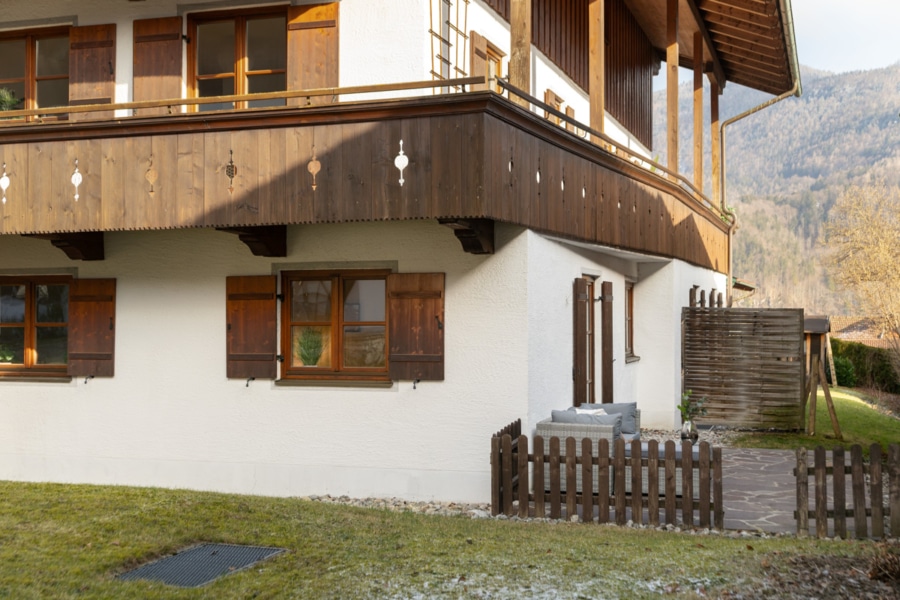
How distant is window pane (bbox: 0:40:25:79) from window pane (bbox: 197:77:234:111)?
279cm

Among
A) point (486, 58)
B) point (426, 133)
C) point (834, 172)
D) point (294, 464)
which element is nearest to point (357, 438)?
point (294, 464)

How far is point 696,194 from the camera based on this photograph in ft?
66.8

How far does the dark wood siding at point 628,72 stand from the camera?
21328 mm

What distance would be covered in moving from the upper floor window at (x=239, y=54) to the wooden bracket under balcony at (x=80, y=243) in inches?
89.1

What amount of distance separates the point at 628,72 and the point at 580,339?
12186 mm

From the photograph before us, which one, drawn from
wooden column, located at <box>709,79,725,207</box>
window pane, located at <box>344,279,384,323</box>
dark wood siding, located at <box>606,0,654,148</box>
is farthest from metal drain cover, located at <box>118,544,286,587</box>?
wooden column, located at <box>709,79,725,207</box>

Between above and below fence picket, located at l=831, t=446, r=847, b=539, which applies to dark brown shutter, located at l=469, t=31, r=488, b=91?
above

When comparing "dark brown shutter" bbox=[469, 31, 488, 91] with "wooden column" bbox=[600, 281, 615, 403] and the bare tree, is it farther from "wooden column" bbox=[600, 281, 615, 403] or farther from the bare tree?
the bare tree

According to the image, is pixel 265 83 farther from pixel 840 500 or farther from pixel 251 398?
pixel 840 500

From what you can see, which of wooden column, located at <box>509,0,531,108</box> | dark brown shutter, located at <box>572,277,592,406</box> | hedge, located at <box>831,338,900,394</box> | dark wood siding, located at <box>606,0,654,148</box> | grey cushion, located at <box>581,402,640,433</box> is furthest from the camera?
hedge, located at <box>831,338,900,394</box>

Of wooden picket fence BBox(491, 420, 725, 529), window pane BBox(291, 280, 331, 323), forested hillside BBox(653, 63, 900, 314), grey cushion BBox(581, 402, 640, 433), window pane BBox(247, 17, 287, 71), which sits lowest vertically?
wooden picket fence BBox(491, 420, 725, 529)

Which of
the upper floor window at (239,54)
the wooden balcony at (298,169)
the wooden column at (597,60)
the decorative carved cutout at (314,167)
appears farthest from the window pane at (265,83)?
the wooden column at (597,60)

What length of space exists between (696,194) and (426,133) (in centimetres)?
1150

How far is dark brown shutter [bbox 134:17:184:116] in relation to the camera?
43.1ft
